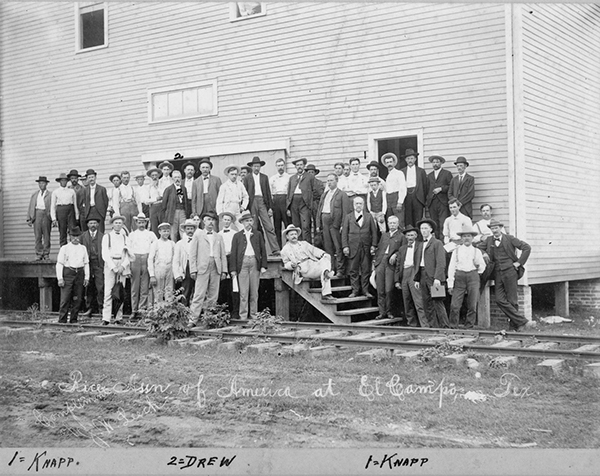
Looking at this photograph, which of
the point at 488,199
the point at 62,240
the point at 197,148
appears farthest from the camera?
the point at 197,148

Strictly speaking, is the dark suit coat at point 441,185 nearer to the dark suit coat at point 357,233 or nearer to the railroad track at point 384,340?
the dark suit coat at point 357,233

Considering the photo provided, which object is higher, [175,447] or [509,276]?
[509,276]

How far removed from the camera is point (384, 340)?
9508mm

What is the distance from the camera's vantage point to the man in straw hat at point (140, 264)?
13.1 metres

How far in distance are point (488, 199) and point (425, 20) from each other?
3623 mm

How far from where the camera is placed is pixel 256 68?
15742 mm

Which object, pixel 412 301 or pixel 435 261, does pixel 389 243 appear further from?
pixel 412 301

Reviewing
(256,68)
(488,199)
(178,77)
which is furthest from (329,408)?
(178,77)

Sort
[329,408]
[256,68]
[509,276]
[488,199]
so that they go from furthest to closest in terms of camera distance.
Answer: [256,68]
[488,199]
[509,276]
[329,408]

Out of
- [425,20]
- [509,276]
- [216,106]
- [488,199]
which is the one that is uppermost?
[425,20]

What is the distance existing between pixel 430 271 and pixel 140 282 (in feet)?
17.4

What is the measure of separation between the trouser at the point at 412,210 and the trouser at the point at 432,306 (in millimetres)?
1602

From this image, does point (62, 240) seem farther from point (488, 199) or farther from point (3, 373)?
point (488, 199)

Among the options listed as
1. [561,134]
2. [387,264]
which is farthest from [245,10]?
[561,134]
